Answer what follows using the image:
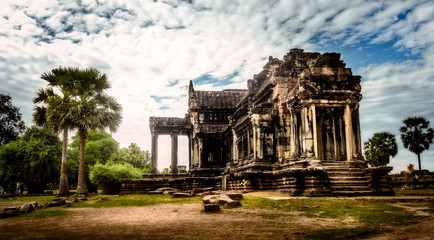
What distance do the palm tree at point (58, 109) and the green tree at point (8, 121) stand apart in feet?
18.8

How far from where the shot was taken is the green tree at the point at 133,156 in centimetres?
4119

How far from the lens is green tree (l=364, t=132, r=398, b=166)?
42.8 metres

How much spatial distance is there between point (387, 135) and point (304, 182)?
36.0m

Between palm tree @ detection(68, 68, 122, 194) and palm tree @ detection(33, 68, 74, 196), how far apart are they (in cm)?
42

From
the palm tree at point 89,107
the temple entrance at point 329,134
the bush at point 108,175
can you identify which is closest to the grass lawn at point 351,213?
the temple entrance at point 329,134

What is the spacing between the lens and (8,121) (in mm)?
27438

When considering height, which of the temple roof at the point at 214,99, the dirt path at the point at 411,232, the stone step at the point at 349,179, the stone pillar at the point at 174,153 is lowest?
the dirt path at the point at 411,232

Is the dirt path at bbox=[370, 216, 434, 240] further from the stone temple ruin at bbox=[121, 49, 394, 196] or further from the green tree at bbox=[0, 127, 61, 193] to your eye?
the green tree at bbox=[0, 127, 61, 193]

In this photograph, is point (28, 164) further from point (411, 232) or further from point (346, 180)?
point (411, 232)

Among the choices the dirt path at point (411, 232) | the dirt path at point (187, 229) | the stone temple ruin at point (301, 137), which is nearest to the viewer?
the dirt path at point (411, 232)

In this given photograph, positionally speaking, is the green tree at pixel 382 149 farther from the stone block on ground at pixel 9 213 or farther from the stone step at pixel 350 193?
the stone block on ground at pixel 9 213

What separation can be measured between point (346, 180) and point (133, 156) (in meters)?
33.3

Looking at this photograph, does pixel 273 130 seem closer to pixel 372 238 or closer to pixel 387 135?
pixel 372 238

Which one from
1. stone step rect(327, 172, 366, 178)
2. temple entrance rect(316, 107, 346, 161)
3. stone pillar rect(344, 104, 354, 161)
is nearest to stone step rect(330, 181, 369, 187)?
stone step rect(327, 172, 366, 178)
